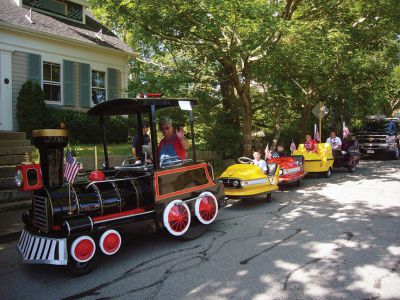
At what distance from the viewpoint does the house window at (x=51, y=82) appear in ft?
46.4

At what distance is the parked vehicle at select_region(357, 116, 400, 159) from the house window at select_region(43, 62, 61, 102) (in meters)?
14.7

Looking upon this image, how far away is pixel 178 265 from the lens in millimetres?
4961

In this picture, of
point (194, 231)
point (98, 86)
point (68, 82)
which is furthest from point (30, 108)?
point (194, 231)

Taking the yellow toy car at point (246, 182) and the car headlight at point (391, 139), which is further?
the car headlight at point (391, 139)

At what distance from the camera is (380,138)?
62.4 ft

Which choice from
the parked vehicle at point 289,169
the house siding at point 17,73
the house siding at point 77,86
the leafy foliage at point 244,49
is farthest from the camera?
the house siding at point 77,86

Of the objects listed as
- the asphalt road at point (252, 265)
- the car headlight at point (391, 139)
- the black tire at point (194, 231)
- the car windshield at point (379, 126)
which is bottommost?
the asphalt road at point (252, 265)

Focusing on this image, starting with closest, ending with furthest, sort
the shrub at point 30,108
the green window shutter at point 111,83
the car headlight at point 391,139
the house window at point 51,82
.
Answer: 1. the shrub at point 30,108
2. the house window at point 51,82
3. the green window shutter at point 111,83
4. the car headlight at point 391,139

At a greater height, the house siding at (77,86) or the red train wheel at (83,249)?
the house siding at (77,86)

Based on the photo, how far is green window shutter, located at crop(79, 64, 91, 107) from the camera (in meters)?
15.2

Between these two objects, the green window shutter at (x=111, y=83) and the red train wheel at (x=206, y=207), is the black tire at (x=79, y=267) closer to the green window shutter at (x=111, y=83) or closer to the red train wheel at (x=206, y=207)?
the red train wheel at (x=206, y=207)

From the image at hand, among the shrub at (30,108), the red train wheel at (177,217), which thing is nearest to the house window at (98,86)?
the shrub at (30,108)

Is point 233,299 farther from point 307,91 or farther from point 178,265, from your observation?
point 307,91

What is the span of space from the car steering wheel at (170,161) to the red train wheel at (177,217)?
61 centimetres
